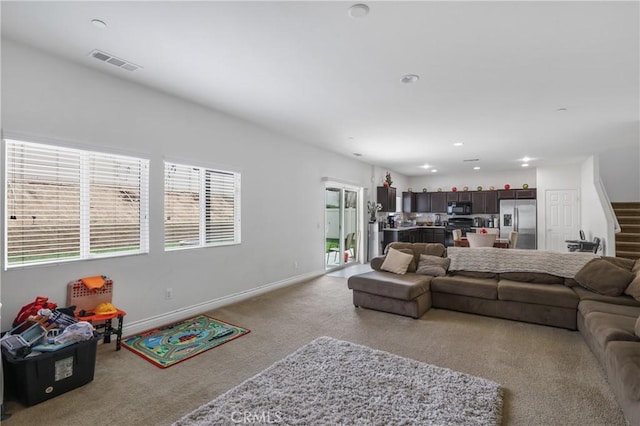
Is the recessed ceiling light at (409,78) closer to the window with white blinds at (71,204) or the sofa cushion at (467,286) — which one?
the sofa cushion at (467,286)

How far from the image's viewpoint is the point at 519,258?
428cm

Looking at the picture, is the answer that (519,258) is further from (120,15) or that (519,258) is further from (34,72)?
(34,72)

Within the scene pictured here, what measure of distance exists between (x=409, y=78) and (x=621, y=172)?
24.3ft

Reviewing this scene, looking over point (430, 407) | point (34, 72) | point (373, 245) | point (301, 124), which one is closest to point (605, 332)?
point (430, 407)

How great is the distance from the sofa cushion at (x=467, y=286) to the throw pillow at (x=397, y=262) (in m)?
0.45

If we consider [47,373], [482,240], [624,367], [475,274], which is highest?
[482,240]

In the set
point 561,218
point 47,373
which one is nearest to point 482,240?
point 561,218

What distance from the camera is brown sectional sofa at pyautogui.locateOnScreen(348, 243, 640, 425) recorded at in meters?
3.21

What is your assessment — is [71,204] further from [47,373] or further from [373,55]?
[373,55]

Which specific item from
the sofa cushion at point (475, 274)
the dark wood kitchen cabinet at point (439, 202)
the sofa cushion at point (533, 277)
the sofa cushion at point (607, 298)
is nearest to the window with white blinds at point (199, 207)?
the sofa cushion at point (475, 274)

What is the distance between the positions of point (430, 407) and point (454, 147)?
540 cm

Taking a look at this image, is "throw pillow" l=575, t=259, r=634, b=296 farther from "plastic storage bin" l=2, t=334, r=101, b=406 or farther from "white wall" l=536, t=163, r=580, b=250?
"white wall" l=536, t=163, r=580, b=250

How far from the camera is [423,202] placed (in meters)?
10.7


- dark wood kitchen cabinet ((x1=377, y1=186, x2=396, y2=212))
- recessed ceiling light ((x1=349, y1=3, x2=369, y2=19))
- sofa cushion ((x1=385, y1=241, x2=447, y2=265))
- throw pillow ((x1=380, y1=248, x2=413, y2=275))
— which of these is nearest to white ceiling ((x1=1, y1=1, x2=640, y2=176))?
recessed ceiling light ((x1=349, y1=3, x2=369, y2=19))
